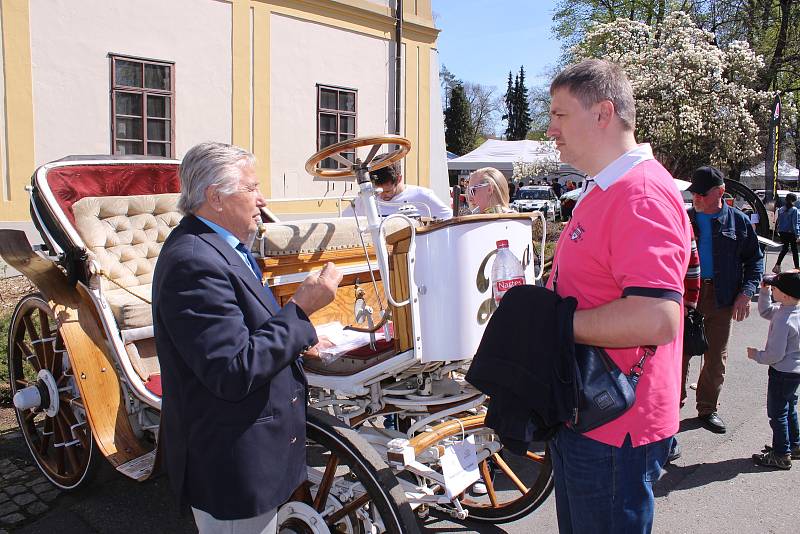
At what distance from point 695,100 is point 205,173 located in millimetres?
21285

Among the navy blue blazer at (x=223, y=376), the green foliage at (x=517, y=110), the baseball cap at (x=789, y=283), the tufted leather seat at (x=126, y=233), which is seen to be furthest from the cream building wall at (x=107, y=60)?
the green foliage at (x=517, y=110)

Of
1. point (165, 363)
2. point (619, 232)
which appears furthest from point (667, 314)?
point (165, 363)

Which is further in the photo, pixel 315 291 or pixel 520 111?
pixel 520 111

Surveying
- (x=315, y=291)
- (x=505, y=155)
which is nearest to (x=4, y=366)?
(x=315, y=291)

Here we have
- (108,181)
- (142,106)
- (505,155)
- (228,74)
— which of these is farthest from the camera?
(505,155)

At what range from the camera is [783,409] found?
417cm

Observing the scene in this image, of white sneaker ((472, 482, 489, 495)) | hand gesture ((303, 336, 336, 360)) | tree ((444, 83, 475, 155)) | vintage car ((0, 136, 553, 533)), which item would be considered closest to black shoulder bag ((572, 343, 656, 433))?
vintage car ((0, 136, 553, 533))

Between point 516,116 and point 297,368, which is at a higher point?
point 516,116

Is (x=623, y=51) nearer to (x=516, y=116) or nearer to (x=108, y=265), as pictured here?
(x=108, y=265)

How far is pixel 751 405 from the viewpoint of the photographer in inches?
212

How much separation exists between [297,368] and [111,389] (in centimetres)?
173

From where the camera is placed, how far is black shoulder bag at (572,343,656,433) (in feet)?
5.80

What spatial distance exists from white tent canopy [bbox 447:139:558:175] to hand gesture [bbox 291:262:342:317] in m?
22.9

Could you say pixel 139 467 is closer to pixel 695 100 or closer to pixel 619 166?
pixel 619 166
